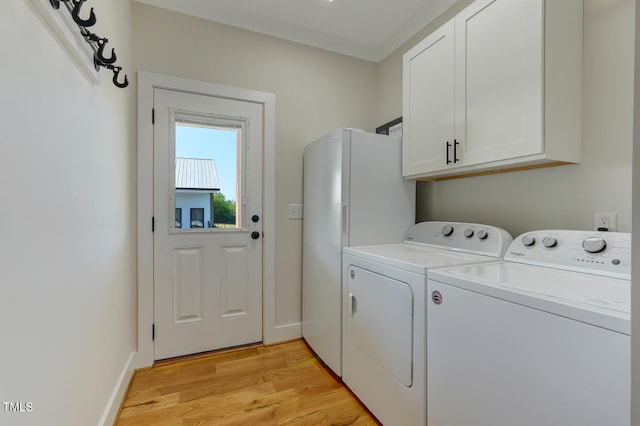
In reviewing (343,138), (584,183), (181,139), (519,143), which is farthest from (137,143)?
(584,183)

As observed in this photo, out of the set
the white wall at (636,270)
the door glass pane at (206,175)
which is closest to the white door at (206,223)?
the door glass pane at (206,175)

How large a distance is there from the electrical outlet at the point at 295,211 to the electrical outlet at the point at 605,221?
1876mm

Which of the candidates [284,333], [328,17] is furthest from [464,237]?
[328,17]

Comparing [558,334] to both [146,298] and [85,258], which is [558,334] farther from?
[146,298]

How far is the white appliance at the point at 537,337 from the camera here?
2.32 ft

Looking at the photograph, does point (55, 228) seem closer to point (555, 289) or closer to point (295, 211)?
point (555, 289)

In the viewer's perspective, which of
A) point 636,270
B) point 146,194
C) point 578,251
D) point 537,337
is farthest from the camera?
point 146,194

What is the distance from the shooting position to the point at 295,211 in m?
2.48

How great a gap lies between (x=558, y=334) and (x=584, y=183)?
94 cm

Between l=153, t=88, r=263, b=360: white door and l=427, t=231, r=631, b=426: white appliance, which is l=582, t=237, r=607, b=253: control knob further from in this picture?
l=153, t=88, r=263, b=360: white door

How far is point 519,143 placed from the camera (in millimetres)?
1298

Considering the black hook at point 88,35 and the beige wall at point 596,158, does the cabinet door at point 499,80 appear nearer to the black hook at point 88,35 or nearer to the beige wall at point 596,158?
the beige wall at point 596,158

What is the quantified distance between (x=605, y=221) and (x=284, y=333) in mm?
2195

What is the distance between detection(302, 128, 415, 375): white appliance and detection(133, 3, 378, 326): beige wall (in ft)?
1.01
